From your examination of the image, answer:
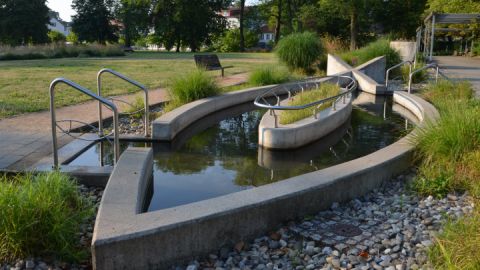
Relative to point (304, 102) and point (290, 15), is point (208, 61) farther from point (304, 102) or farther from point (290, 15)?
point (290, 15)

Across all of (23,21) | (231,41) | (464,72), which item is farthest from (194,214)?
(23,21)

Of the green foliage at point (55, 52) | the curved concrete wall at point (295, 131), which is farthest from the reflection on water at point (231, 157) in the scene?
the green foliage at point (55, 52)

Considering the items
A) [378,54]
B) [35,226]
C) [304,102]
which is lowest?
[35,226]

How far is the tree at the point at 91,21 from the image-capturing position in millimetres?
60250

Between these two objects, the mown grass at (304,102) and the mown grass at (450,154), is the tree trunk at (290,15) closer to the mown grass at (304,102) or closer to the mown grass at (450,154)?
the mown grass at (304,102)

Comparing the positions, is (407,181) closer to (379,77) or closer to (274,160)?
(274,160)

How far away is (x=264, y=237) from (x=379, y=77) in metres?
14.3

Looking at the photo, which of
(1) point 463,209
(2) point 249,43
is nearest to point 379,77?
(1) point 463,209

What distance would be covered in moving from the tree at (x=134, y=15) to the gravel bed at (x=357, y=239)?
56978 mm

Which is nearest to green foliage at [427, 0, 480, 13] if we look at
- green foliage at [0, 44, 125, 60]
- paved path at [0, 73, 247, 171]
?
green foliage at [0, 44, 125, 60]

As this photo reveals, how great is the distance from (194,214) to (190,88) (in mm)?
6937

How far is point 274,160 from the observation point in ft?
23.9

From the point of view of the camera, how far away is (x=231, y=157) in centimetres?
744

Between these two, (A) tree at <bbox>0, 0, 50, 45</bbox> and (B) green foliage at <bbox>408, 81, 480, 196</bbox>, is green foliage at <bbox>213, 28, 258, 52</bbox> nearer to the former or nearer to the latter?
(A) tree at <bbox>0, 0, 50, 45</bbox>
